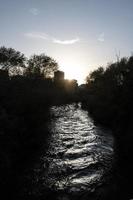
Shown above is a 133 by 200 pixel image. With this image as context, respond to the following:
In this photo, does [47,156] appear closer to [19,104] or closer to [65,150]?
[65,150]

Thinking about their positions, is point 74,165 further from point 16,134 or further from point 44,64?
point 44,64

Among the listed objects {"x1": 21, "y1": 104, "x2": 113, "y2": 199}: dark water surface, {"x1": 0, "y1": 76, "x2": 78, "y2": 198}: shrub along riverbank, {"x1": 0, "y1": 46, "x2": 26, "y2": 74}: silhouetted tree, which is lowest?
{"x1": 21, "y1": 104, "x2": 113, "y2": 199}: dark water surface

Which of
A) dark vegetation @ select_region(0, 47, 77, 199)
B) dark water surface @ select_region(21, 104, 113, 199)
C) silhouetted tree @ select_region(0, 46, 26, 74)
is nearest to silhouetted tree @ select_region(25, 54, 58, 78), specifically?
silhouetted tree @ select_region(0, 46, 26, 74)

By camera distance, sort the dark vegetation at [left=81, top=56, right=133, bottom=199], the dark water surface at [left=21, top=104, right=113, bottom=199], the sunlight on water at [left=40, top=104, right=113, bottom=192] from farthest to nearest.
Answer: the dark vegetation at [left=81, top=56, right=133, bottom=199], the sunlight on water at [left=40, top=104, right=113, bottom=192], the dark water surface at [left=21, top=104, right=113, bottom=199]

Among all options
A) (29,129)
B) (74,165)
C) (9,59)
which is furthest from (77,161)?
(9,59)

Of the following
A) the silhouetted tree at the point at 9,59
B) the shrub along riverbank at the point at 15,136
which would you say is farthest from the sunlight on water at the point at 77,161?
the silhouetted tree at the point at 9,59

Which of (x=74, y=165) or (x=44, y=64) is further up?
(x=44, y=64)

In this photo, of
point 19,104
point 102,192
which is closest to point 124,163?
point 102,192

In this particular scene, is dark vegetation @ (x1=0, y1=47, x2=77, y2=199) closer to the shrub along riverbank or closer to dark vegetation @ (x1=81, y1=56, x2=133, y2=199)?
the shrub along riverbank

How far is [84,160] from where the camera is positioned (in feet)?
61.6

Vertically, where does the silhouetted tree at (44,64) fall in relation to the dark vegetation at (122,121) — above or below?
above

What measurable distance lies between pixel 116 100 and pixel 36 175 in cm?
1869

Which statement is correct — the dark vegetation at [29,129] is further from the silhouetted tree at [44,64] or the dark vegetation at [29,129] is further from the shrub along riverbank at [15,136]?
the silhouetted tree at [44,64]

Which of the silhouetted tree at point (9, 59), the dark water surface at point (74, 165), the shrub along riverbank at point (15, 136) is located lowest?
the dark water surface at point (74, 165)
